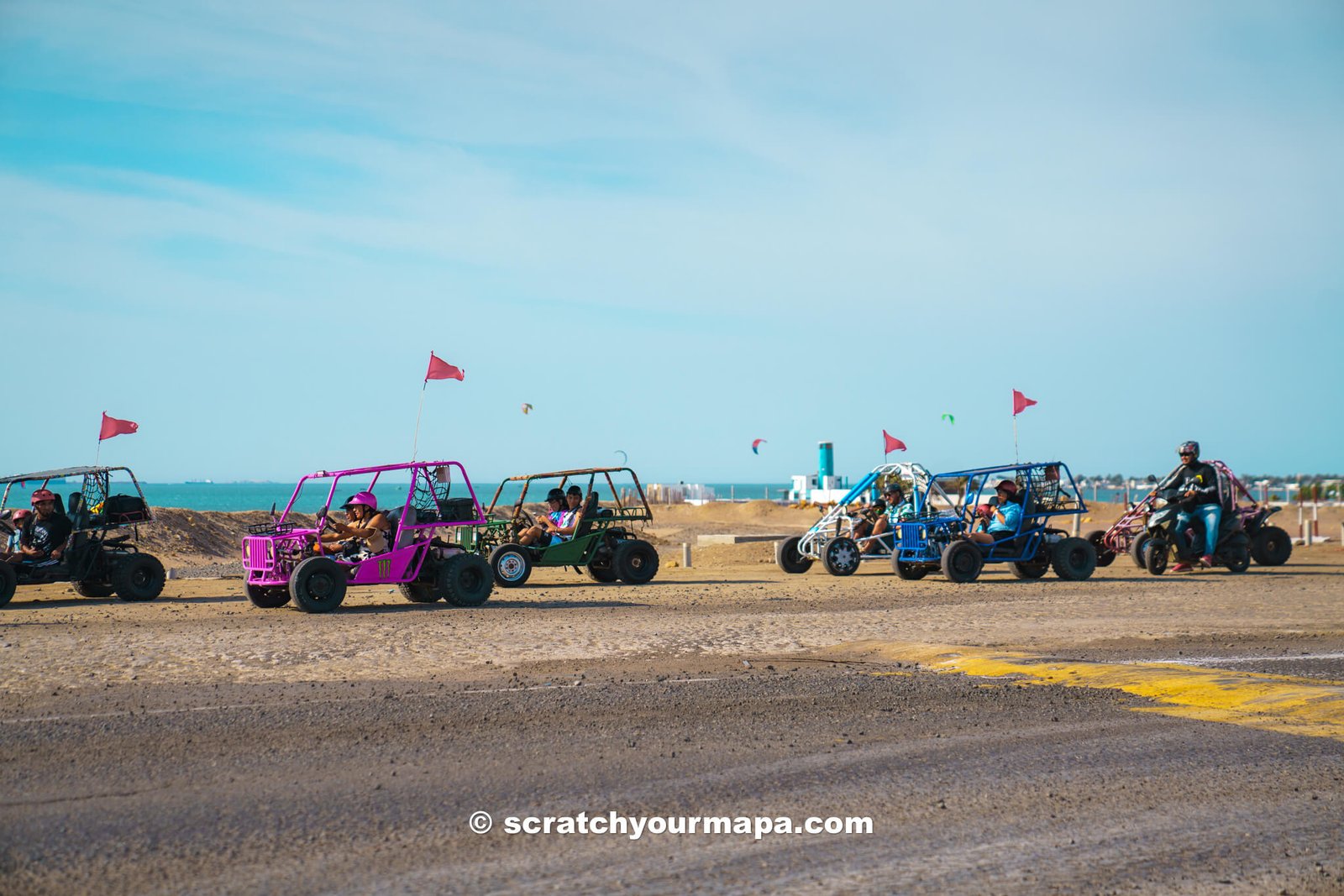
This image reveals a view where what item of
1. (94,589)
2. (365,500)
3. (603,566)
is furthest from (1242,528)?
(94,589)

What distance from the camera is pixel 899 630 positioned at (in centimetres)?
1295

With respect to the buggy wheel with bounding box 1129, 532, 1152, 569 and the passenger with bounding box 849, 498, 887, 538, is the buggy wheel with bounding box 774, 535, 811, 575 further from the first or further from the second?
the buggy wheel with bounding box 1129, 532, 1152, 569

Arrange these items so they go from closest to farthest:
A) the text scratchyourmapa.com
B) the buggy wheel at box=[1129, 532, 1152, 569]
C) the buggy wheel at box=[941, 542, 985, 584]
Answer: the text scratchyourmapa.com
the buggy wheel at box=[941, 542, 985, 584]
the buggy wheel at box=[1129, 532, 1152, 569]

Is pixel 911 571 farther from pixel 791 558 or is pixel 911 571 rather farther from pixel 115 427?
pixel 115 427

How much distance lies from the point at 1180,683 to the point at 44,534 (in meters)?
14.0

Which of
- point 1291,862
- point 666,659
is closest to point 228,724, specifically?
point 666,659

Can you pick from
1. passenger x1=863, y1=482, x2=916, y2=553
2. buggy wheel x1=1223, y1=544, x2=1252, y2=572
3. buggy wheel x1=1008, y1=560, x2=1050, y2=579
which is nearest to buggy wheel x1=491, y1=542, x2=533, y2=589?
passenger x1=863, y1=482, x2=916, y2=553

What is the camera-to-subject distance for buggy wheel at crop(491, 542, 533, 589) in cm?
1856

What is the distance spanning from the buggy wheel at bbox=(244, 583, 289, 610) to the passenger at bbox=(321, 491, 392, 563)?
32.9 inches

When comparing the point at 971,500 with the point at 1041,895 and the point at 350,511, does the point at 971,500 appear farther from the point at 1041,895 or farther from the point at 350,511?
the point at 1041,895

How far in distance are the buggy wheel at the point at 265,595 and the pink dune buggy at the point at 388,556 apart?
0.03 ft

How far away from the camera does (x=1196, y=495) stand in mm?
21094

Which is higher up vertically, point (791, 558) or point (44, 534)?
point (44, 534)

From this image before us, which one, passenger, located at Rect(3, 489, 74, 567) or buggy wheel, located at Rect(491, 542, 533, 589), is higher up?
passenger, located at Rect(3, 489, 74, 567)
